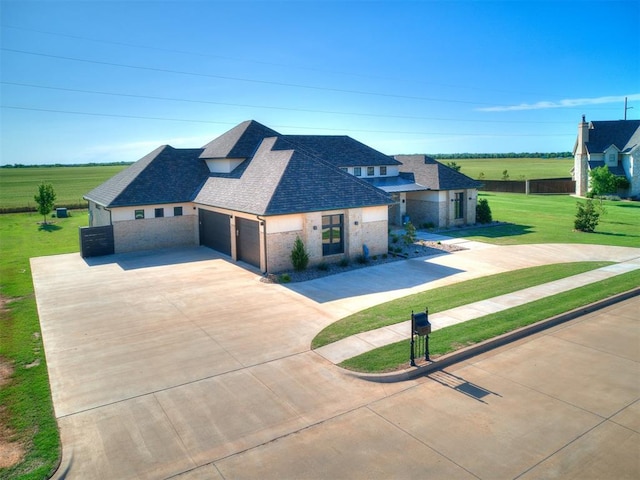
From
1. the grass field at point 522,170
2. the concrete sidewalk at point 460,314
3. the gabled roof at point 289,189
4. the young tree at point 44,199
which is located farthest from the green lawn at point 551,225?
the grass field at point 522,170

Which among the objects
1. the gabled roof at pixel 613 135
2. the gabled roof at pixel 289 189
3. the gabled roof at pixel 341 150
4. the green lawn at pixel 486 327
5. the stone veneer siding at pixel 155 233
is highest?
the gabled roof at pixel 613 135

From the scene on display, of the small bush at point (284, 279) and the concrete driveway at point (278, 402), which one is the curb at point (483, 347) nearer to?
the concrete driveway at point (278, 402)

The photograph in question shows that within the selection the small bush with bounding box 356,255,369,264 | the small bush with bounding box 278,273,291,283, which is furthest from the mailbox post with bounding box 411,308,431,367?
the small bush with bounding box 356,255,369,264

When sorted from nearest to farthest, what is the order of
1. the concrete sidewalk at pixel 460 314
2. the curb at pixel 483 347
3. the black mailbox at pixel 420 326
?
the curb at pixel 483 347
the black mailbox at pixel 420 326
the concrete sidewalk at pixel 460 314

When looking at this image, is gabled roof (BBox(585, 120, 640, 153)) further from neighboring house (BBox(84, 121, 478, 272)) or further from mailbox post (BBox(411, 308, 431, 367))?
mailbox post (BBox(411, 308, 431, 367))

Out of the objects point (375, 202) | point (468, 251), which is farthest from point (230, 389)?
point (468, 251)

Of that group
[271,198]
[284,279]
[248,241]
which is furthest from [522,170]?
[284,279]

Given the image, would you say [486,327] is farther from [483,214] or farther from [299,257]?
[483,214]
